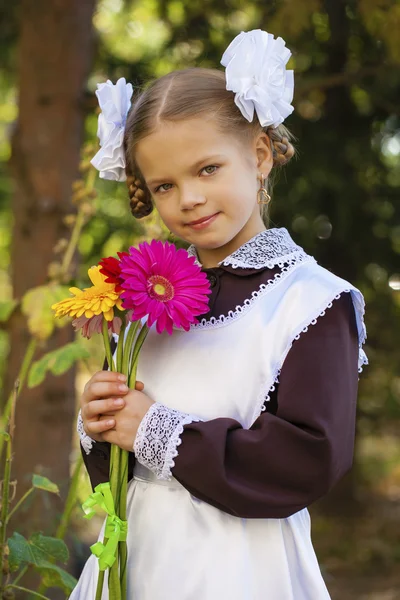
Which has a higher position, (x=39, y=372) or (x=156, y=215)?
(x=156, y=215)

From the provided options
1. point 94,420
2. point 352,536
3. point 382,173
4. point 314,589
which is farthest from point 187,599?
point 352,536

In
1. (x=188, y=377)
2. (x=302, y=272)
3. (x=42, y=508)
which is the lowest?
(x=42, y=508)

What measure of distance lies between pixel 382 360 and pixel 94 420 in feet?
12.2

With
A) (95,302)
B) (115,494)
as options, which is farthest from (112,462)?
(95,302)

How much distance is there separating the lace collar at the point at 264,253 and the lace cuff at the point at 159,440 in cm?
38

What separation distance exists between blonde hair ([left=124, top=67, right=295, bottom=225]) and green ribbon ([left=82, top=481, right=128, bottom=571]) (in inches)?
29.4

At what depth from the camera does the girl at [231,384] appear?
1634mm

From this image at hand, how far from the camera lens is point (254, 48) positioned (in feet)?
6.06

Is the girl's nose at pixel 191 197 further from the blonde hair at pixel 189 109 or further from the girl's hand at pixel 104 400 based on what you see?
the girl's hand at pixel 104 400

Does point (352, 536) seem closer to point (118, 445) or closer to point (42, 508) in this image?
point (42, 508)

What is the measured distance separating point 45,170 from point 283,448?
255 centimetres

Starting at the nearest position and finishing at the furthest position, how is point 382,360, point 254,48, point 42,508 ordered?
point 254,48, point 42,508, point 382,360

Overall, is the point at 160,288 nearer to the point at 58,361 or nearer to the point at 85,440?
the point at 85,440

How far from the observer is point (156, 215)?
2445 millimetres
